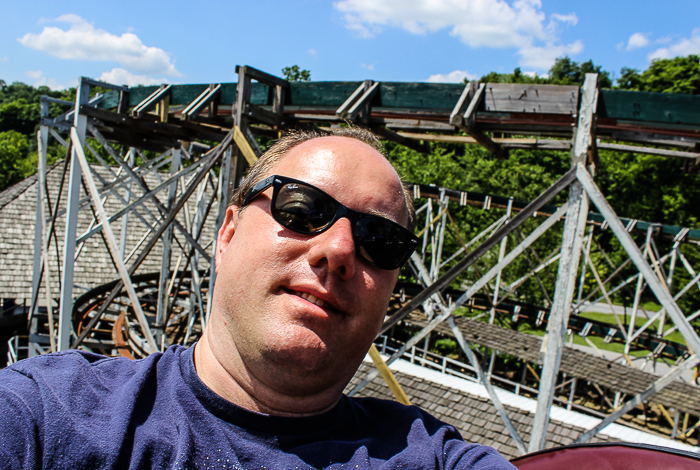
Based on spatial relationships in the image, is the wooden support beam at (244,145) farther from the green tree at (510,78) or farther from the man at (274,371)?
the green tree at (510,78)

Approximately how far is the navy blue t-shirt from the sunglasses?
521 millimetres

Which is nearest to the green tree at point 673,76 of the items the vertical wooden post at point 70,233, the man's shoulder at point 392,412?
the vertical wooden post at point 70,233

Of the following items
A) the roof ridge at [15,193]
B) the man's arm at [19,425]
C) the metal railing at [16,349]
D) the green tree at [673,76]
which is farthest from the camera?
the green tree at [673,76]

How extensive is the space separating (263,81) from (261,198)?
11.2ft

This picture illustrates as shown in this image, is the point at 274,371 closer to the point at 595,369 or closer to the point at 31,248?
the point at 595,369

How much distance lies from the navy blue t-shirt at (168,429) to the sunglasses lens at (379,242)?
506mm

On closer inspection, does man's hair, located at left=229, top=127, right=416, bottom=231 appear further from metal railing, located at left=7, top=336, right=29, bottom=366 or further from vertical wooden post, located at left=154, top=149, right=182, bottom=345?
metal railing, located at left=7, top=336, right=29, bottom=366

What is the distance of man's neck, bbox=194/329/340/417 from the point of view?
53.7 inches

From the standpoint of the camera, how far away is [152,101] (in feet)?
17.2

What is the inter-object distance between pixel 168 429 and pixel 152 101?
4814 millimetres

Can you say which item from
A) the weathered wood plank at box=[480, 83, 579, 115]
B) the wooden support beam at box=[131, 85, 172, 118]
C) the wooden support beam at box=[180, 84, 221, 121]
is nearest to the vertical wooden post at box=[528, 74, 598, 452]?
the weathered wood plank at box=[480, 83, 579, 115]

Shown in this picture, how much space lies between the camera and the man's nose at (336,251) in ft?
4.22

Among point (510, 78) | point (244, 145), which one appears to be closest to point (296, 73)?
point (510, 78)

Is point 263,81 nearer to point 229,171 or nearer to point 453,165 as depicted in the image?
point 229,171
